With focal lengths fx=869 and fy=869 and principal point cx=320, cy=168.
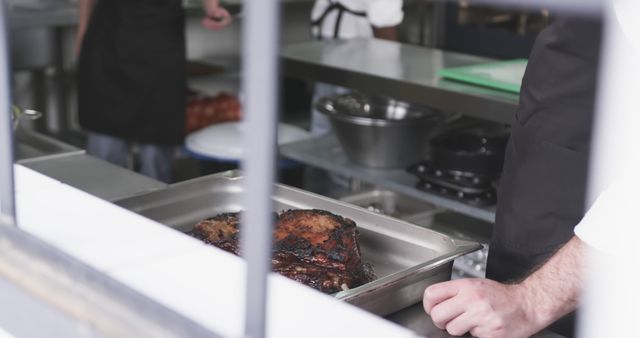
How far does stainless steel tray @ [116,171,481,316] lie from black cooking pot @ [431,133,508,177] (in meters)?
1.05

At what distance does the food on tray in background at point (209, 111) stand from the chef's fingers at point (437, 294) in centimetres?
314

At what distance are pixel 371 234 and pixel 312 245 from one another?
154 millimetres

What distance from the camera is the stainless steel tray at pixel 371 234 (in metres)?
1.19

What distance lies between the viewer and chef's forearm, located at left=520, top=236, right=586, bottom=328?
3.95 ft

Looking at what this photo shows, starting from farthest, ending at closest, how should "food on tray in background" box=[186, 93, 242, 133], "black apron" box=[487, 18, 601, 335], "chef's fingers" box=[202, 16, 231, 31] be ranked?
1. "food on tray in background" box=[186, 93, 242, 133]
2. "chef's fingers" box=[202, 16, 231, 31]
3. "black apron" box=[487, 18, 601, 335]

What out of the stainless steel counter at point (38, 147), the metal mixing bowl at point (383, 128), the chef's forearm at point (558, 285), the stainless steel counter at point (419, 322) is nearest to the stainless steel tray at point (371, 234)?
the stainless steel counter at point (419, 322)

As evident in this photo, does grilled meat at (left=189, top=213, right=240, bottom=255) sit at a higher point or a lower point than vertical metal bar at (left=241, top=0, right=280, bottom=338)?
lower

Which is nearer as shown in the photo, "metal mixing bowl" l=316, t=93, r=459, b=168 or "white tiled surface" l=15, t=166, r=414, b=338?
"white tiled surface" l=15, t=166, r=414, b=338

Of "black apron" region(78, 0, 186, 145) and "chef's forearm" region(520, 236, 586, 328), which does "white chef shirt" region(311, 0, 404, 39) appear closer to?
"black apron" region(78, 0, 186, 145)

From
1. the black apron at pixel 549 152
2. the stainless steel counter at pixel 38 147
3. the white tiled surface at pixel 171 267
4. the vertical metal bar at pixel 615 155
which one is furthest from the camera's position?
the stainless steel counter at pixel 38 147

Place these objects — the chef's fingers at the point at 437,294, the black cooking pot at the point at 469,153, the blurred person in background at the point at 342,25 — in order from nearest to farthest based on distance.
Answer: the chef's fingers at the point at 437,294
the black cooking pot at the point at 469,153
the blurred person in background at the point at 342,25

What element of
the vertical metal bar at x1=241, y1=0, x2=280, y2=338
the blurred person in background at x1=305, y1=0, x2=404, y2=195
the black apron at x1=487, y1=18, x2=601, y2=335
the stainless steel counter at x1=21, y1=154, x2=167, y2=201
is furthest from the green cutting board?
the vertical metal bar at x1=241, y1=0, x2=280, y2=338

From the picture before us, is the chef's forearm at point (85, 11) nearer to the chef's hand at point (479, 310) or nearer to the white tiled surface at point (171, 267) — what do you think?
the white tiled surface at point (171, 267)

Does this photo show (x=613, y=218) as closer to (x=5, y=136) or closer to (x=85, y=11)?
(x=5, y=136)
